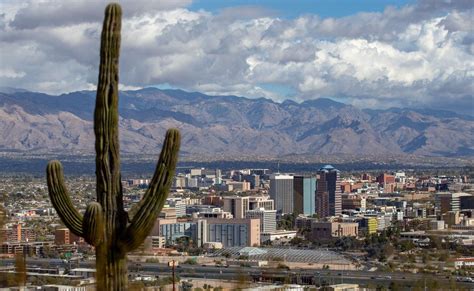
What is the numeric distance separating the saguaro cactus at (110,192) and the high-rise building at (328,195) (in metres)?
108

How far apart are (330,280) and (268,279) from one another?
279 inches

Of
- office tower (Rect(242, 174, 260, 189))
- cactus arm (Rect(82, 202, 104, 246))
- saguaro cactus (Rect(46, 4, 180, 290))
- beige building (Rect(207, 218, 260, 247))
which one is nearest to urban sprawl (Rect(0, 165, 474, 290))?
beige building (Rect(207, 218, 260, 247))

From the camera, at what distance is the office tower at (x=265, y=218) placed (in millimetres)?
100306

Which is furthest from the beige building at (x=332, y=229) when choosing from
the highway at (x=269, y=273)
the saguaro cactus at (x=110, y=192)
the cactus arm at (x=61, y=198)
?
the cactus arm at (x=61, y=198)

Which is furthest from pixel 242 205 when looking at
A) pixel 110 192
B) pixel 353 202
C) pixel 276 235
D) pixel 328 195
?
pixel 110 192

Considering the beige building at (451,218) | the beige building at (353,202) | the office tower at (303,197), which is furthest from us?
the office tower at (303,197)

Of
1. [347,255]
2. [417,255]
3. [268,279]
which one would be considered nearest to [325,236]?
[347,255]

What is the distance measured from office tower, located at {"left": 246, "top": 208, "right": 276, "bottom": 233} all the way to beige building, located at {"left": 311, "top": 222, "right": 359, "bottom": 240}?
4859 millimetres

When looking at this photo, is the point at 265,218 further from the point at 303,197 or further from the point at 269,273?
the point at 269,273

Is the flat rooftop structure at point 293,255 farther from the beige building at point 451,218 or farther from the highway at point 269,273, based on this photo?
the beige building at point 451,218

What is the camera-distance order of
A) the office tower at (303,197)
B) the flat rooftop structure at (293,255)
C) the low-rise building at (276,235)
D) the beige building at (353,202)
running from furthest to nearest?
the office tower at (303,197) < the beige building at (353,202) < the low-rise building at (276,235) < the flat rooftop structure at (293,255)

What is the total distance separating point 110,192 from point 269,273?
138 ft

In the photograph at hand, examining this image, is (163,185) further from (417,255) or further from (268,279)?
(417,255)

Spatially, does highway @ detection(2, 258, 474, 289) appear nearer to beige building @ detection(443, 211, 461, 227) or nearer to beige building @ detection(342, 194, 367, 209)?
beige building @ detection(443, 211, 461, 227)
